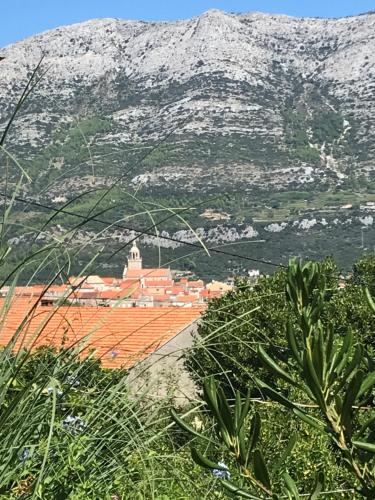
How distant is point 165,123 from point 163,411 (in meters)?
91.2

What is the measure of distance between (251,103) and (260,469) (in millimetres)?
103654

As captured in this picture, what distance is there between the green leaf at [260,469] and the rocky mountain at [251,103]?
69.8 metres

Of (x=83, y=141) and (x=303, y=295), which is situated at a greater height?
(x=83, y=141)

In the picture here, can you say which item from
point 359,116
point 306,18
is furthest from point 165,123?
point 306,18

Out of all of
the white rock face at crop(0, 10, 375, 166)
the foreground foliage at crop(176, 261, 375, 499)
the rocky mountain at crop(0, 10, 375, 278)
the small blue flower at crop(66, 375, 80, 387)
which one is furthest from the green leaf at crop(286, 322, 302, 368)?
the white rock face at crop(0, 10, 375, 166)

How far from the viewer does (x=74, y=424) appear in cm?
188

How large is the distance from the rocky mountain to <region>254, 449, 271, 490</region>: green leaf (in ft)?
229

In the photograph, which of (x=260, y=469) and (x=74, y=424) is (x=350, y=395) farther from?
(x=74, y=424)

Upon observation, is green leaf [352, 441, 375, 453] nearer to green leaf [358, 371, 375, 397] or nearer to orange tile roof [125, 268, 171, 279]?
green leaf [358, 371, 375, 397]

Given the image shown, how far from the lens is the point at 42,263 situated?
1.85 meters

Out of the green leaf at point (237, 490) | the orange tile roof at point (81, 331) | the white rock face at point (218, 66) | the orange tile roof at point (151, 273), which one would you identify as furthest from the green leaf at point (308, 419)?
the white rock face at point (218, 66)

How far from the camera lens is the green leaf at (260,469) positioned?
3.59 feet

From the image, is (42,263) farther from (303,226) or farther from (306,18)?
(306,18)

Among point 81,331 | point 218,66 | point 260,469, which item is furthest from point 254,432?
point 218,66
